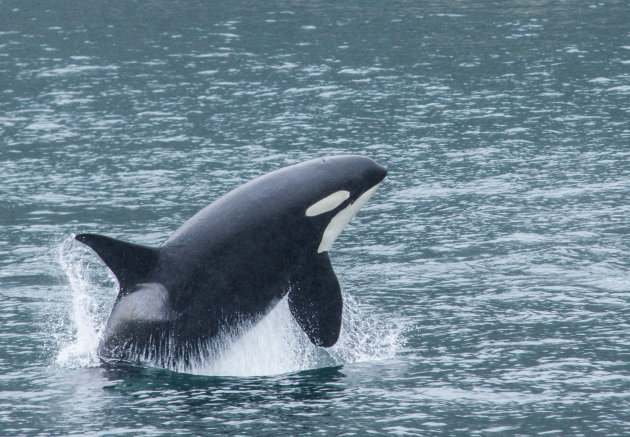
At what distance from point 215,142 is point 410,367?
1477cm

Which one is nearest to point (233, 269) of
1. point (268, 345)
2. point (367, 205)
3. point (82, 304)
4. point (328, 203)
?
point (268, 345)

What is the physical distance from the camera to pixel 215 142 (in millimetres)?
27812

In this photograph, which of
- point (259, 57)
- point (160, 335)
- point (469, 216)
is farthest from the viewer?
point (259, 57)

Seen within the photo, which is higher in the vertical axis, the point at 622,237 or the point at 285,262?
the point at 285,262

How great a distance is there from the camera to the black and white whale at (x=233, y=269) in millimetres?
12844

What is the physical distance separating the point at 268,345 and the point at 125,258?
2.09m

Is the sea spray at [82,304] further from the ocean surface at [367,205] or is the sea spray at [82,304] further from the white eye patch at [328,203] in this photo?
the white eye patch at [328,203]

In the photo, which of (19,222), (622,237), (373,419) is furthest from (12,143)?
(373,419)

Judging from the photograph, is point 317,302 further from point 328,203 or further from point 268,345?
point 328,203

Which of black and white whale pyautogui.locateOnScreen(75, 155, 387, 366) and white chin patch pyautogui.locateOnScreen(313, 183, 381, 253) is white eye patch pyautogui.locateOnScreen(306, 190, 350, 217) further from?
white chin patch pyautogui.locateOnScreen(313, 183, 381, 253)

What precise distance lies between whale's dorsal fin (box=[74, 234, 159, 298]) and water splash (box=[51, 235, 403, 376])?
90cm

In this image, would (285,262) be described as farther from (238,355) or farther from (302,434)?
(302,434)

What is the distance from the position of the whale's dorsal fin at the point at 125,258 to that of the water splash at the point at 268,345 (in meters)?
0.90

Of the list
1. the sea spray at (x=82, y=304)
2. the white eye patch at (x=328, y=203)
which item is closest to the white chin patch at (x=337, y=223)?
the white eye patch at (x=328, y=203)
